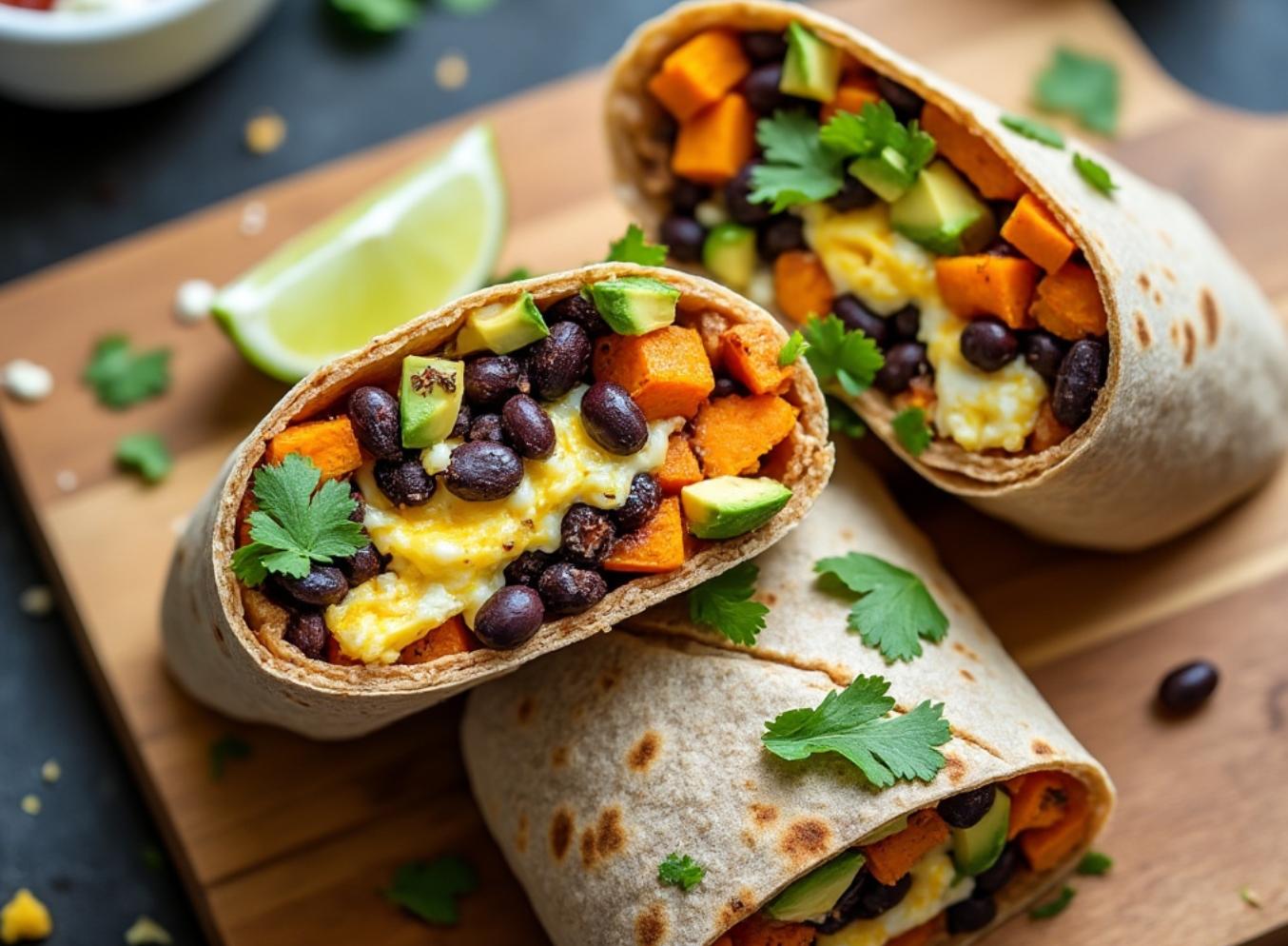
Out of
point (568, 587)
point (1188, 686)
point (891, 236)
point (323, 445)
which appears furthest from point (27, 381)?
point (1188, 686)

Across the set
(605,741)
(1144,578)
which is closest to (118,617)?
(605,741)

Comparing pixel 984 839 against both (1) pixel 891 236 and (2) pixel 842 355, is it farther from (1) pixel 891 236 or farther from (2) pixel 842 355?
(1) pixel 891 236

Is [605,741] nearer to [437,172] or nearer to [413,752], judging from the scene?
[413,752]

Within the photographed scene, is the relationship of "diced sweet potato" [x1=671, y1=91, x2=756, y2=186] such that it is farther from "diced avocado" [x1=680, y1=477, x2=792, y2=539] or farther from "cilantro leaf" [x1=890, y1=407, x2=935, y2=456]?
"diced avocado" [x1=680, y1=477, x2=792, y2=539]

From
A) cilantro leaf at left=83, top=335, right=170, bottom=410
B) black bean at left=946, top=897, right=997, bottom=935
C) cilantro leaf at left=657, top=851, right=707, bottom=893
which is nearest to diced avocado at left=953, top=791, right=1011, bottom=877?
black bean at left=946, top=897, right=997, bottom=935

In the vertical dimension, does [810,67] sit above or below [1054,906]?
above
